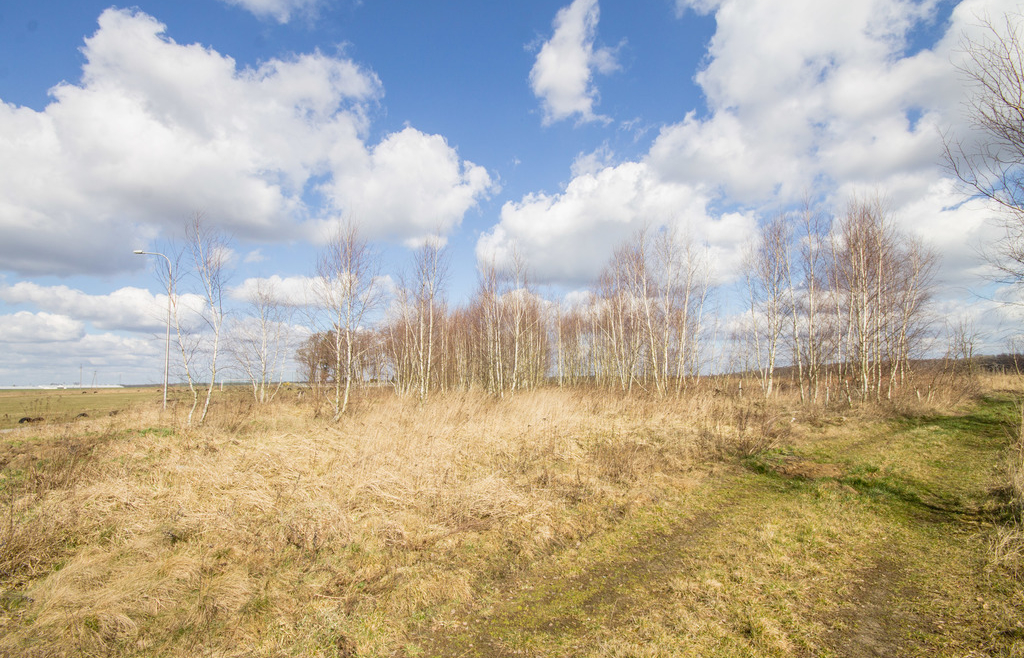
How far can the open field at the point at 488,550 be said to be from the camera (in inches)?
146

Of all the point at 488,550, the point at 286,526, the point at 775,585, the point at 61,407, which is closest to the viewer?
the point at 775,585

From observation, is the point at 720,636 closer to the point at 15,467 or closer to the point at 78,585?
the point at 78,585

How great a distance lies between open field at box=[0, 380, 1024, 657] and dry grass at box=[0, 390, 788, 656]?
0.09 ft

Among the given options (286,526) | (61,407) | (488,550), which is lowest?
(61,407)

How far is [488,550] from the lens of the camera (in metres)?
5.52

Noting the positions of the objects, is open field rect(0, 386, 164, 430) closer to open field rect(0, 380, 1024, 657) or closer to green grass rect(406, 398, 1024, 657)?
open field rect(0, 380, 1024, 657)

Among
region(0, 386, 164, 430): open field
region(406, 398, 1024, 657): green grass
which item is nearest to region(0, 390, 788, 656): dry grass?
region(406, 398, 1024, 657): green grass

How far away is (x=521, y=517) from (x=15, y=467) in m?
10.1

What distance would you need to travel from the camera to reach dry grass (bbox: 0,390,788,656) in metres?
3.82

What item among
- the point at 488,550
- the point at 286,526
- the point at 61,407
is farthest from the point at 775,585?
the point at 61,407

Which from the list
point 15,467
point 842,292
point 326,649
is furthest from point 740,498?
point 842,292

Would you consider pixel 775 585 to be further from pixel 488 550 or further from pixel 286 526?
pixel 286 526

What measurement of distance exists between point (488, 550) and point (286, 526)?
2.55m

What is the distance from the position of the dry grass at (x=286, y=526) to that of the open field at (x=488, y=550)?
27 millimetres
